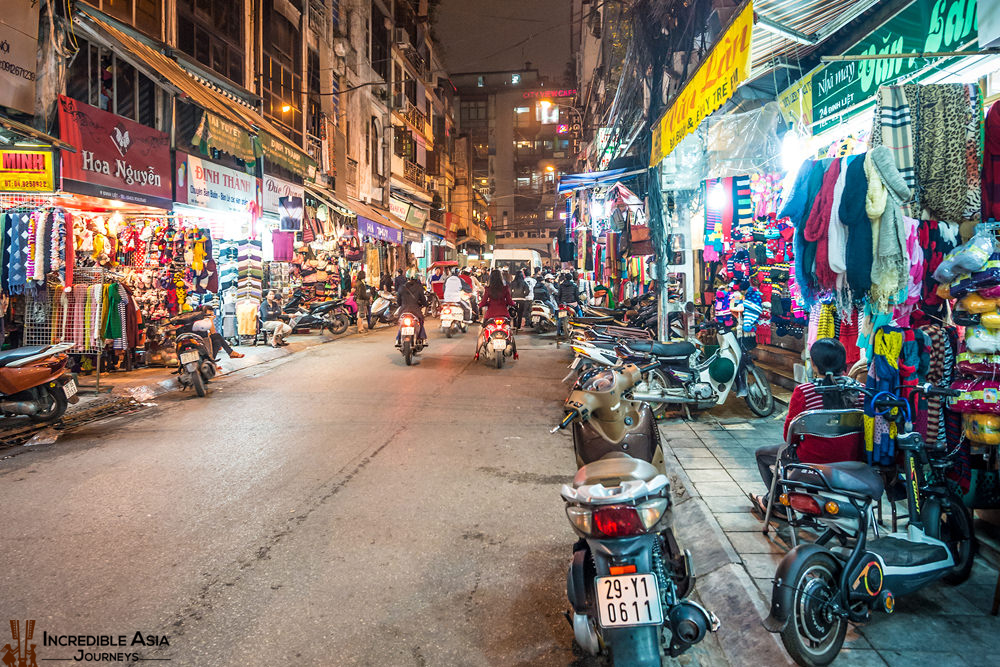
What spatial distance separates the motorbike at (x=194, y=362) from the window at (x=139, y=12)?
6.70 m

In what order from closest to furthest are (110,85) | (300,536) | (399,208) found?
(300,536) < (110,85) < (399,208)

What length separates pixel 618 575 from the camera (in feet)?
8.14

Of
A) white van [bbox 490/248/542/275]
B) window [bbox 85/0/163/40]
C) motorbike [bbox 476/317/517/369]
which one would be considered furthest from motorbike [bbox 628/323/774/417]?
white van [bbox 490/248/542/275]

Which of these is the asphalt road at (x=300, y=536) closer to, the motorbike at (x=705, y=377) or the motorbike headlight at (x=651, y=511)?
the motorbike headlight at (x=651, y=511)

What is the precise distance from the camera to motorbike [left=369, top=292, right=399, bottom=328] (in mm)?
21781

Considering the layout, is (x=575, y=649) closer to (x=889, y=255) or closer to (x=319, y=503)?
(x=319, y=503)

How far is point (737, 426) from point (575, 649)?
5.02 metres

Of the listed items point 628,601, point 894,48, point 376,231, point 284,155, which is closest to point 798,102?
point 894,48

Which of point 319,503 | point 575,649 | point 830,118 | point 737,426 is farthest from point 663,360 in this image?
point 575,649

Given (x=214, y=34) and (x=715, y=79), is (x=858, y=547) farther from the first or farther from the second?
(x=214, y=34)

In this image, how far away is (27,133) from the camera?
8000 millimetres

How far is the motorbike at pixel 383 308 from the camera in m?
21.8

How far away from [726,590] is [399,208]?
3337 centimetres

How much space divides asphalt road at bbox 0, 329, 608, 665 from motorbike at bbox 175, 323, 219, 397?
1161 millimetres
